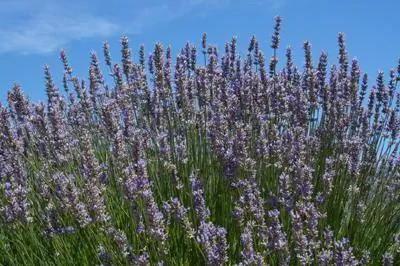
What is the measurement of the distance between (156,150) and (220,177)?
709 millimetres

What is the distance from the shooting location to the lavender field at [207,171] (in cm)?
291

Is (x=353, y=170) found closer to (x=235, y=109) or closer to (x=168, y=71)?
(x=235, y=109)

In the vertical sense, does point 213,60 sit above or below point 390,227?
above

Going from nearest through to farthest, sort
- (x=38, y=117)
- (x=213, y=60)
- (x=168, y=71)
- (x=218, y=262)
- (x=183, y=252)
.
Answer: (x=218, y=262)
(x=183, y=252)
(x=38, y=117)
(x=168, y=71)
(x=213, y=60)

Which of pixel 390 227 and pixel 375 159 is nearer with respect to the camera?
pixel 390 227

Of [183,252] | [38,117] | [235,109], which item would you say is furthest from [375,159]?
[38,117]

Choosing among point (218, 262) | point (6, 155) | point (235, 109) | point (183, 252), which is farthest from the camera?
point (235, 109)

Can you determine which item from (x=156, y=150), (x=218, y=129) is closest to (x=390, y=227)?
(x=218, y=129)

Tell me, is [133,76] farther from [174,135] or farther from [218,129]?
[218,129]

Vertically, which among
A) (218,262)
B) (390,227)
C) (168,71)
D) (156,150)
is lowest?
(218,262)

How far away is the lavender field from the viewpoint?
2912 millimetres

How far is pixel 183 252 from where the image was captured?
137 inches

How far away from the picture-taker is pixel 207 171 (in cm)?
447

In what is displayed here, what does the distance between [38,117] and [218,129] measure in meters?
1.19
